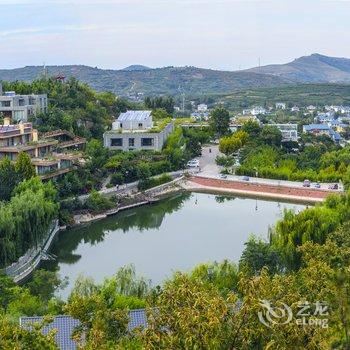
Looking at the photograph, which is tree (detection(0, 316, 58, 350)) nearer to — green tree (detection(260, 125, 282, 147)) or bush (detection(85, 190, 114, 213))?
bush (detection(85, 190, 114, 213))

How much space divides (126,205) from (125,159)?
10.6 ft

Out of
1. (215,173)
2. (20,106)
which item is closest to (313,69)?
(215,173)

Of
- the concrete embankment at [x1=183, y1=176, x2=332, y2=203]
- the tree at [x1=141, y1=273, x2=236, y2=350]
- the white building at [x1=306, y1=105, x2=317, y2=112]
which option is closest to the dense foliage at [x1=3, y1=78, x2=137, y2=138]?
the concrete embankment at [x1=183, y1=176, x2=332, y2=203]

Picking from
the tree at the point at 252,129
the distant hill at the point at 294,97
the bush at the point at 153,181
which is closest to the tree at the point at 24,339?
the bush at the point at 153,181

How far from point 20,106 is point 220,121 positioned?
13.1 meters

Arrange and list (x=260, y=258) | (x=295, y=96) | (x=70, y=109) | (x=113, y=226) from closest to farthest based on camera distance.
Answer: (x=260, y=258)
(x=113, y=226)
(x=70, y=109)
(x=295, y=96)

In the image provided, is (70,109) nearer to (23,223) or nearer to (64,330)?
(23,223)

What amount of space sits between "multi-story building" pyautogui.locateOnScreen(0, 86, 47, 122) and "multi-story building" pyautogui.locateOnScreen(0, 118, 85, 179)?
2081 millimetres

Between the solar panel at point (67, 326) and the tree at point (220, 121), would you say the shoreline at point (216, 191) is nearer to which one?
the tree at point (220, 121)

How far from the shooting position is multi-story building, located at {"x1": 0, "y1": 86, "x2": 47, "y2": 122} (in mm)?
26047

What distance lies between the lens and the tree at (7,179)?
683 inches

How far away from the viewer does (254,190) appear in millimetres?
24828

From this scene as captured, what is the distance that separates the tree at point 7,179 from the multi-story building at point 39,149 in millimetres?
1506

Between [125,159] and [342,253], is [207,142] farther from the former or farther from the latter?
[342,253]
